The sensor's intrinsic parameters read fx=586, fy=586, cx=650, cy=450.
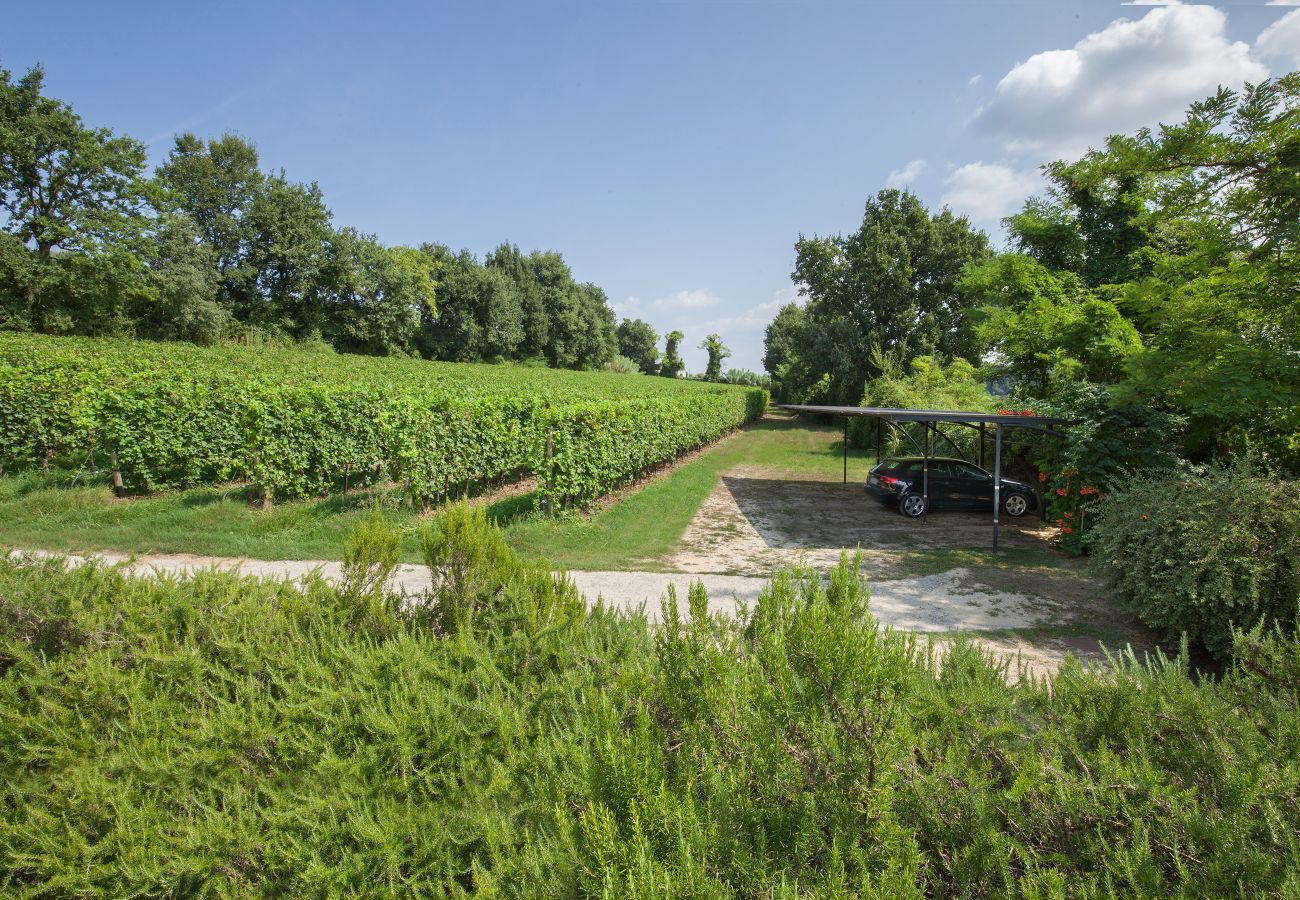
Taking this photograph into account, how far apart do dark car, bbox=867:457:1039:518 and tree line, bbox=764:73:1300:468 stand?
260cm

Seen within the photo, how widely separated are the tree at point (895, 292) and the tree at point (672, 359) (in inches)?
3111

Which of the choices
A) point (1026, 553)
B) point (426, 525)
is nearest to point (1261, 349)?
point (1026, 553)

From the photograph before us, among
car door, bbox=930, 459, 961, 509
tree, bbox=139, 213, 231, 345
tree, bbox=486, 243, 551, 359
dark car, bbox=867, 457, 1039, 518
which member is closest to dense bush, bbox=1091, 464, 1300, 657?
dark car, bbox=867, 457, 1039, 518

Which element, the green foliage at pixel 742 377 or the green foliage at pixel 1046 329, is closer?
the green foliage at pixel 1046 329

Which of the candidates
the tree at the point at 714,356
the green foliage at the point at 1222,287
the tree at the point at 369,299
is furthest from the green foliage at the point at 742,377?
the green foliage at the point at 1222,287

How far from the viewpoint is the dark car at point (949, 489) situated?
14.2 meters

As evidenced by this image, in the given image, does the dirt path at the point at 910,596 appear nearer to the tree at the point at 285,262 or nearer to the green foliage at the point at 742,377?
the tree at the point at 285,262

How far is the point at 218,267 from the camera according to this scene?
4800 cm

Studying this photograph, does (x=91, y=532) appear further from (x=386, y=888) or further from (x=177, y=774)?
(x=386, y=888)

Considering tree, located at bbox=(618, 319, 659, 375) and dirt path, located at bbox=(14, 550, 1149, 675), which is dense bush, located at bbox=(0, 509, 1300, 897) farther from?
tree, located at bbox=(618, 319, 659, 375)

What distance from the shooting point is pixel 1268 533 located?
19.8 feet

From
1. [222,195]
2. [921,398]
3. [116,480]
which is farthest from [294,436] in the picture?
[222,195]

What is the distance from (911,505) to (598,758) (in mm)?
14204

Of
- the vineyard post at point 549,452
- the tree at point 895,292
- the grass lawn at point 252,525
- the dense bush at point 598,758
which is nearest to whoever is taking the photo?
the dense bush at point 598,758
